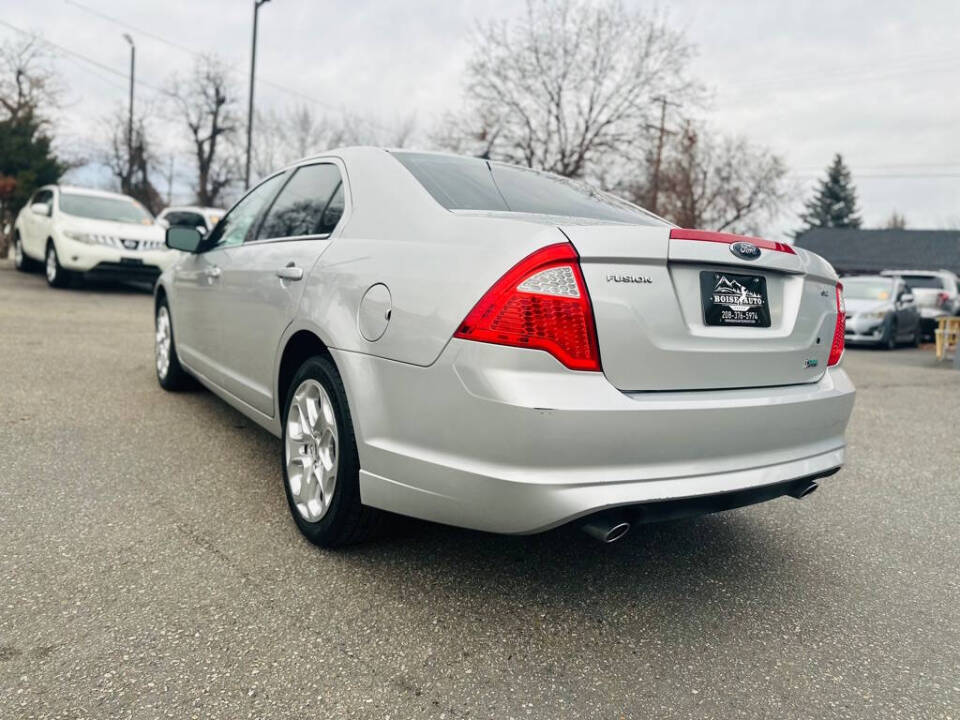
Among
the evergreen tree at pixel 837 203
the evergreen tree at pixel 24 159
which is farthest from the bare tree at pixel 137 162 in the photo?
the evergreen tree at pixel 837 203

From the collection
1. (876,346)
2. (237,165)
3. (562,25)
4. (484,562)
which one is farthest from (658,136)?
(237,165)

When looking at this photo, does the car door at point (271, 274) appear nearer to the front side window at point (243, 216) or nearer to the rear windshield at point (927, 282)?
the front side window at point (243, 216)

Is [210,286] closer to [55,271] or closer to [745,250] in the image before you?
[745,250]

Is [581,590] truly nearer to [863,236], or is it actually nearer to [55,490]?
[55,490]

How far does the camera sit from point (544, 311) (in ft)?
6.98

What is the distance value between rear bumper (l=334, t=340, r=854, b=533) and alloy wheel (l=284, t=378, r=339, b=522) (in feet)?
1.00

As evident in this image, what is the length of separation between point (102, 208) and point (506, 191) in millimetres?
11321

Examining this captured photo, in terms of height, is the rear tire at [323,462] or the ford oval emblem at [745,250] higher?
the ford oval emblem at [745,250]

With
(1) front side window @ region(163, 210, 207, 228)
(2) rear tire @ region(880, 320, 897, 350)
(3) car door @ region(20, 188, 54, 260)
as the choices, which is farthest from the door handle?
(1) front side window @ region(163, 210, 207, 228)

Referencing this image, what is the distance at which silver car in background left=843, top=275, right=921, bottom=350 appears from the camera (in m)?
14.1

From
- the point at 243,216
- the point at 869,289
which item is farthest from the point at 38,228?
the point at 869,289

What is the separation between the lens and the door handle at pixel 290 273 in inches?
120

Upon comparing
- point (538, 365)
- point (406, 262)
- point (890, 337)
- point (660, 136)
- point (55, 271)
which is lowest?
point (890, 337)

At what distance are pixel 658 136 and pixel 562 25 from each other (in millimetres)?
5680
